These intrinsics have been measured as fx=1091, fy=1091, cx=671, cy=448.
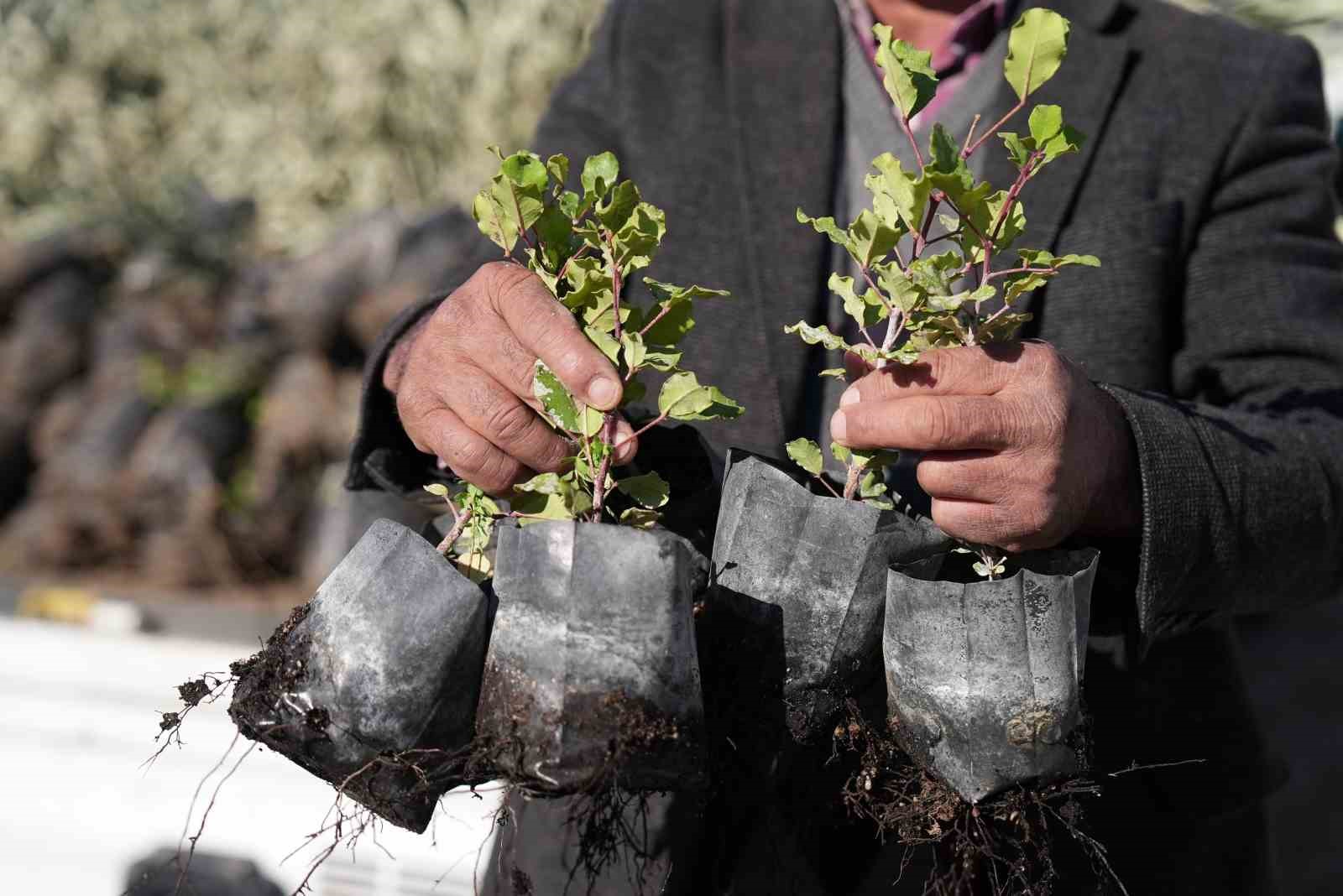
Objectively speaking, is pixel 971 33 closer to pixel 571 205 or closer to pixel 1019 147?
pixel 1019 147

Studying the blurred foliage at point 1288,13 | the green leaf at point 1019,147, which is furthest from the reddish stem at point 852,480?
the blurred foliage at point 1288,13

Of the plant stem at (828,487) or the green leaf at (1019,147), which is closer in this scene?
the green leaf at (1019,147)

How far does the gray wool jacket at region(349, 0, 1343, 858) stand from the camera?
1444 millimetres

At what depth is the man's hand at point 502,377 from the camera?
1.06 meters

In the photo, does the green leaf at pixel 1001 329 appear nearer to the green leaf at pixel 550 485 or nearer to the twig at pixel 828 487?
the twig at pixel 828 487

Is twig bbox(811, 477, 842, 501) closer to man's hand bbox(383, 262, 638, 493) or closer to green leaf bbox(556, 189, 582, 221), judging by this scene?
man's hand bbox(383, 262, 638, 493)

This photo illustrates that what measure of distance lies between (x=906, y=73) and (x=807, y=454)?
375 millimetres

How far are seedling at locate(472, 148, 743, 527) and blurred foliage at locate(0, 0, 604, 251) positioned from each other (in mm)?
5531

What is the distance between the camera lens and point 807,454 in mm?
1101

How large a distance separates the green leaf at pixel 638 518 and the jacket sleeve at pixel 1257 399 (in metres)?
0.51

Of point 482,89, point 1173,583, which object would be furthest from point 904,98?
point 482,89

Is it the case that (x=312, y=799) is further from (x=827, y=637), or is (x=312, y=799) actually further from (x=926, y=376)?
(x=926, y=376)

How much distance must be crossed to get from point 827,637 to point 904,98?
20.8 inches

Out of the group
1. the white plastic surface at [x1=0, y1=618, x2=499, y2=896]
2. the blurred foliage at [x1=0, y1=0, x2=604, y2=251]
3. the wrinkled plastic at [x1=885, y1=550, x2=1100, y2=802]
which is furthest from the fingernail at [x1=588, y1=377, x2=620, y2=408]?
the blurred foliage at [x1=0, y1=0, x2=604, y2=251]
